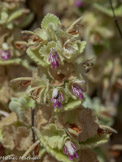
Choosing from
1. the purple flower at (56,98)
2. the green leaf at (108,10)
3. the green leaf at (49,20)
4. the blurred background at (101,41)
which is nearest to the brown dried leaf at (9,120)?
the purple flower at (56,98)

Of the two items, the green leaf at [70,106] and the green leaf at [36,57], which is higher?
the green leaf at [36,57]

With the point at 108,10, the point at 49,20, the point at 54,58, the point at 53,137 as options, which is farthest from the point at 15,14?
the point at 108,10

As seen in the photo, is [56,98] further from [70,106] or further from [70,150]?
[70,150]

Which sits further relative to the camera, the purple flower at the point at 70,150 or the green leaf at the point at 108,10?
the green leaf at the point at 108,10

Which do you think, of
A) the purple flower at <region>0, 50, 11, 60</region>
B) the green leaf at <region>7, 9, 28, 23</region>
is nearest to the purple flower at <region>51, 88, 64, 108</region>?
the purple flower at <region>0, 50, 11, 60</region>

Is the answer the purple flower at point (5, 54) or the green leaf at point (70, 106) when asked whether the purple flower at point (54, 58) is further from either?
the purple flower at point (5, 54)

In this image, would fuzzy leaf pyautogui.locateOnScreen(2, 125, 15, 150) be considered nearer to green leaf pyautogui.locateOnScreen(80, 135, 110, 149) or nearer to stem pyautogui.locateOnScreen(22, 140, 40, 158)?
stem pyautogui.locateOnScreen(22, 140, 40, 158)

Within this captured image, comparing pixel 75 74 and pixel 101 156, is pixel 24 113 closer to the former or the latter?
pixel 75 74

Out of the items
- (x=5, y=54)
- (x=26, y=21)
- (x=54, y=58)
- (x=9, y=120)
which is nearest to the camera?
(x=54, y=58)
